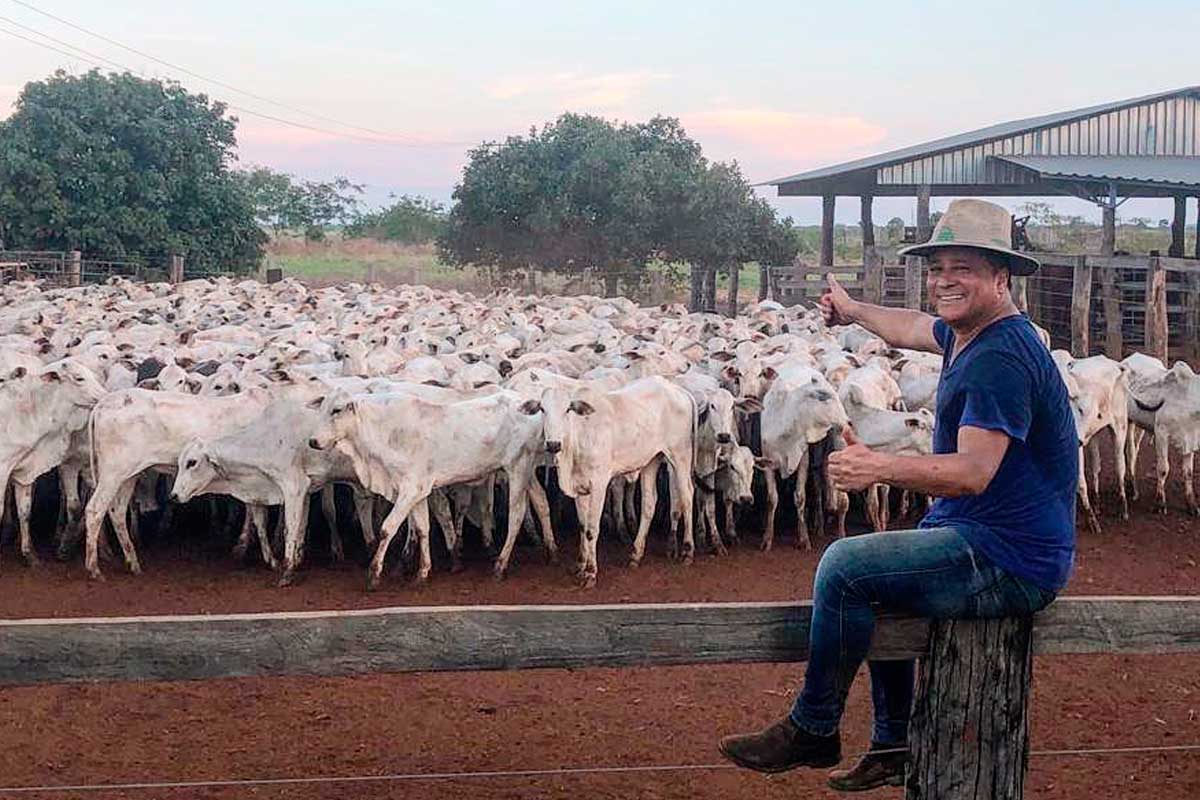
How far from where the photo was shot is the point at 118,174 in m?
36.1

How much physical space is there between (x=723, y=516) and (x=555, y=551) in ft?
7.05

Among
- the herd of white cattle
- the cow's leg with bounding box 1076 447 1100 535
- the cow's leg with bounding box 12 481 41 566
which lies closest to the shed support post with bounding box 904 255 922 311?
the herd of white cattle

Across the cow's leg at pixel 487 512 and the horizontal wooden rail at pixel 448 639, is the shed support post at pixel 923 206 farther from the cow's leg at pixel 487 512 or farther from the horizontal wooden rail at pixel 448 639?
the horizontal wooden rail at pixel 448 639

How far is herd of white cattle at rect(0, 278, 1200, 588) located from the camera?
11.3 meters

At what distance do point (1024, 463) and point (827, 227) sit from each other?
100ft

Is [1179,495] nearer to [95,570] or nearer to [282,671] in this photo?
[95,570]

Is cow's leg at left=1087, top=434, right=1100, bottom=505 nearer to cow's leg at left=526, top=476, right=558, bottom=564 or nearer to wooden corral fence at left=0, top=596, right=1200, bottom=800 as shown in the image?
cow's leg at left=526, top=476, right=558, bottom=564

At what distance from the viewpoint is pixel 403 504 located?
11102 mm

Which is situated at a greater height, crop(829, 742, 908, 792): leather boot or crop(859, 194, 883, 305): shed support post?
crop(859, 194, 883, 305): shed support post

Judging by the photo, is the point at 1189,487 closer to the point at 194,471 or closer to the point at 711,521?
the point at 711,521

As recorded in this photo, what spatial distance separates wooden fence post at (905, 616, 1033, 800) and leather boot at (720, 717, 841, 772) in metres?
0.28

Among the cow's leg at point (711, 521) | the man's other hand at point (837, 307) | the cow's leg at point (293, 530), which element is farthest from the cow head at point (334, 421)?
the man's other hand at point (837, 307)

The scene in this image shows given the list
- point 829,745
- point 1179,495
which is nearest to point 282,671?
point 829,745

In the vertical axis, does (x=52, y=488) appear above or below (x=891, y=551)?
below
